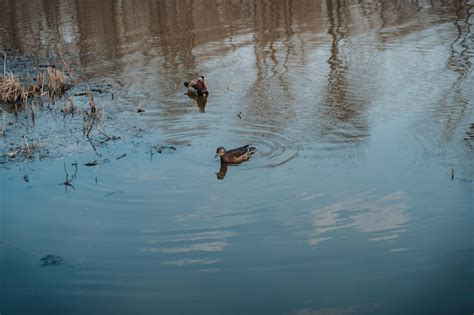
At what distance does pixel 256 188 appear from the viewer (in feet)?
A: 27.5

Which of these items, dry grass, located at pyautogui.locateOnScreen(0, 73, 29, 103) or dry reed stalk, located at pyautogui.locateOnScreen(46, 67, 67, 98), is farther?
dry reed stalk, located at pyautogui.locateOnScreen(46, 67, 67, 98)

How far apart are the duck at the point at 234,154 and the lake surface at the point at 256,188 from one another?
12 centimetres

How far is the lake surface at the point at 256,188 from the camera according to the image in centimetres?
617

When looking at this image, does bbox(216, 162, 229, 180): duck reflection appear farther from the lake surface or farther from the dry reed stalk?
the dry reed stalk

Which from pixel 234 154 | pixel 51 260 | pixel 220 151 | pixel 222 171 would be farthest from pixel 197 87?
pixel 51 260

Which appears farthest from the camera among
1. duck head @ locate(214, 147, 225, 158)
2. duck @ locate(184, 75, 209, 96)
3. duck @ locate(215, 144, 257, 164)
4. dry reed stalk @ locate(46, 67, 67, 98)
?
dry reed stalk @ locate(46, 67, 67, 98)

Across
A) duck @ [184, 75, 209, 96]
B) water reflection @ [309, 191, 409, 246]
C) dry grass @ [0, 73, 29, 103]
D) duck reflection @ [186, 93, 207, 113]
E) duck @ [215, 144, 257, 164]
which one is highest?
dry grass @ [0, 73, 29, 103]

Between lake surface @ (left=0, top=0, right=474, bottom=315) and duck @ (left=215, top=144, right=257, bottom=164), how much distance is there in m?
0.12

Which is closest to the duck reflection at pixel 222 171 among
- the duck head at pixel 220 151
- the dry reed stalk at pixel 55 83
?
the duck head at pixel 220 151

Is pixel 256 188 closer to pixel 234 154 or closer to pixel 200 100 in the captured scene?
Answer: pixel 234 154

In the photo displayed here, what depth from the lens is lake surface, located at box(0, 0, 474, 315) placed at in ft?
20.2

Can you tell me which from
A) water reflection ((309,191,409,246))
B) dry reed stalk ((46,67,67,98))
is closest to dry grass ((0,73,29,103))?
dry reed stalk ((46,67,67,98))

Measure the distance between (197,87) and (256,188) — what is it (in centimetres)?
497

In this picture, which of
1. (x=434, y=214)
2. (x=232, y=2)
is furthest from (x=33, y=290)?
(x=232, y=2)
